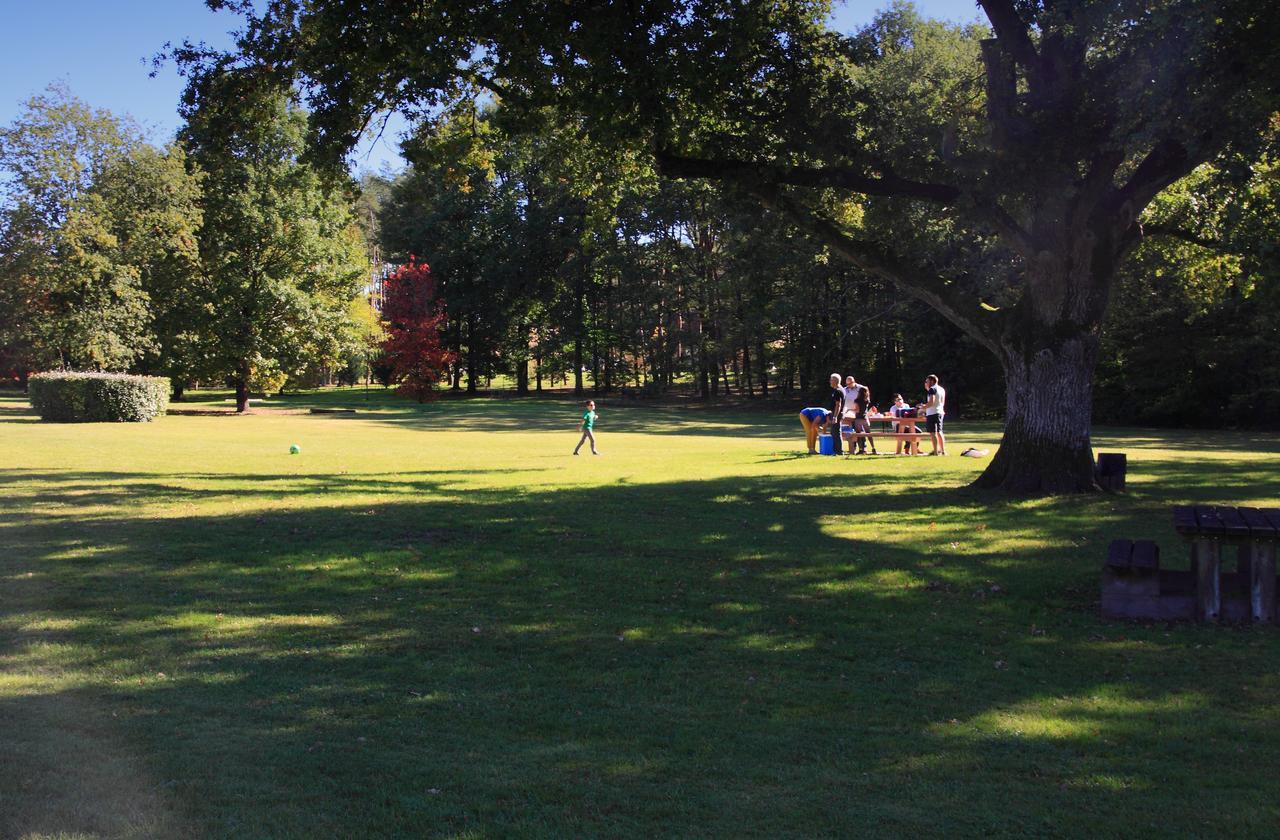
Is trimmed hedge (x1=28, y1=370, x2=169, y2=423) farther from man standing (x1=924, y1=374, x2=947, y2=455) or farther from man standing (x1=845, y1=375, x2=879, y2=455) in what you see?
man standing (x1=924, y1=374, x2=947, y2=455)

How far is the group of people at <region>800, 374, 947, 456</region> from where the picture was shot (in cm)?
2061

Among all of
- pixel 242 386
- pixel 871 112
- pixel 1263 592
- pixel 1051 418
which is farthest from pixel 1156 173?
pixel 242 386

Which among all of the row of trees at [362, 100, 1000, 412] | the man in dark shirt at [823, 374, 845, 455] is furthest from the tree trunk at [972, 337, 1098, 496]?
the row of trees at [362, 100, 1000, 412]

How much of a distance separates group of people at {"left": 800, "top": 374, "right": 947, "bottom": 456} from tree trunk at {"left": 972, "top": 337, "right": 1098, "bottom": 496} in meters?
7.01

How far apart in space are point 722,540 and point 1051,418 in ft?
18.5

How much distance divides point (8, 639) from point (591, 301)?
5599 centimetres

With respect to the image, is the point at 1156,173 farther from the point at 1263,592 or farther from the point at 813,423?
the point at 813,423

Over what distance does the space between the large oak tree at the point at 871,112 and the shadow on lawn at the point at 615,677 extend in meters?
3.80

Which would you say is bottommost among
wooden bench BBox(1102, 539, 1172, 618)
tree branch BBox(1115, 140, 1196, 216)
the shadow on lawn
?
the shadow on lawn

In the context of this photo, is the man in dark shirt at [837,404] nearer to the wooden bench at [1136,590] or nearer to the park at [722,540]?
the park at [722,540]

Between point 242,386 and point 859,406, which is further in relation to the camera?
point 242,386

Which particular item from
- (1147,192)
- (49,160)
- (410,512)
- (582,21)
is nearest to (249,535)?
(410,512)

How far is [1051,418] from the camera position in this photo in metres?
13.1

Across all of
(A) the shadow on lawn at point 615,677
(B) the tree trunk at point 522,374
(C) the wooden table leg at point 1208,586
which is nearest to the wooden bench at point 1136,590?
(C) the wooden table leg at point 1208,586
